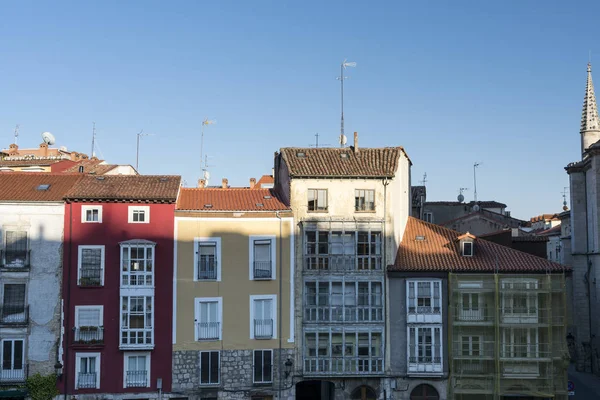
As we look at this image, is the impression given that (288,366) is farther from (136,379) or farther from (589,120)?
(589,120)

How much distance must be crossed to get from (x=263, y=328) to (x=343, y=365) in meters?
5.10

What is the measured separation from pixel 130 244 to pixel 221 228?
524 cm

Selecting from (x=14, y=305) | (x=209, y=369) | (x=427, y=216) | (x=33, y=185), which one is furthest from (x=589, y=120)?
(x=14, y=305)

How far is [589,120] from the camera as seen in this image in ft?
195

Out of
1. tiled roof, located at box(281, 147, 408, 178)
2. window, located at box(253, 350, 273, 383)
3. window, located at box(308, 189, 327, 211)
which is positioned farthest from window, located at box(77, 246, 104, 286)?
window, located at box(308, 189, 327, 211)

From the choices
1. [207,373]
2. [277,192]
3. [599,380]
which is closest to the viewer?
[207,373]

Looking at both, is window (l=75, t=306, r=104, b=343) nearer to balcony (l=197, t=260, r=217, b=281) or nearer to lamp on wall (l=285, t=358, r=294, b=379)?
balcony (l=197, t=260, r=217, b=281)

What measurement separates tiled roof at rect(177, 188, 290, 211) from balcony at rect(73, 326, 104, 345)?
327 inches

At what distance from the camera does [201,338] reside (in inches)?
1572

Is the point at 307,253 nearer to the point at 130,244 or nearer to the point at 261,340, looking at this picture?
the point at 261,340

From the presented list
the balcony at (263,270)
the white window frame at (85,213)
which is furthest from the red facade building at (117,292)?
the balcony at (263,270)

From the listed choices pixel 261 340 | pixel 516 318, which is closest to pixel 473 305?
pixel 516 318

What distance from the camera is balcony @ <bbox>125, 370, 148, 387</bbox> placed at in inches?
1553

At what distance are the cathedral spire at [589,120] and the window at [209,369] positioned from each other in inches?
1477
